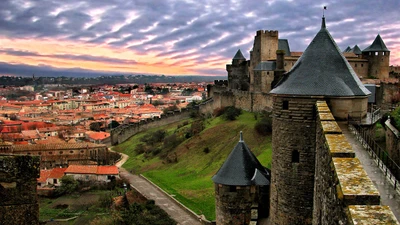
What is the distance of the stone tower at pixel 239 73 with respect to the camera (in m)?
43.9

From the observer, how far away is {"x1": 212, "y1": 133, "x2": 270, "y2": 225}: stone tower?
12664mm

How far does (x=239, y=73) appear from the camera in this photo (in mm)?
44438

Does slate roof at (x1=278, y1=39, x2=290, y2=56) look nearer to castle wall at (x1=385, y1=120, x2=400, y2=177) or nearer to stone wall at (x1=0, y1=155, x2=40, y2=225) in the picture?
castle wall at (x1=385, y1=120, x2=400, y2=177)

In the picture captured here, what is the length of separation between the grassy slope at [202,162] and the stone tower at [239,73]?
6.55 meters

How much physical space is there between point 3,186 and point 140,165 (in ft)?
98.9

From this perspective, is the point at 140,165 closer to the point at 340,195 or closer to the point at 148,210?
the point at 148,210

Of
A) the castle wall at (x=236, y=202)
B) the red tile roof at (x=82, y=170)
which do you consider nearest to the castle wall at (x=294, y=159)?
the castle wall at (x=236, y=202)

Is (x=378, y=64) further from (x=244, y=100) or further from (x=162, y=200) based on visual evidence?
(x=162, y=200)

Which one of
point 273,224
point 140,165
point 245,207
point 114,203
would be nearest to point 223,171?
point 245,207

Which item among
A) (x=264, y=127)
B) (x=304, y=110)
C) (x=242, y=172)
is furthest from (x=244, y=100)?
(x=304, y=110)

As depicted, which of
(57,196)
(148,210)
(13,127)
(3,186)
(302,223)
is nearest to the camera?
(3,186)

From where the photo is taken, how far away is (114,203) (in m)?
27.8

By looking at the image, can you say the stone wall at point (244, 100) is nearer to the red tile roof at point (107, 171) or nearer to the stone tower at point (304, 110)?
the red tile roof at point (107, 171)

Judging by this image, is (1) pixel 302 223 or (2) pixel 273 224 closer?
(1) pixel 302 223
